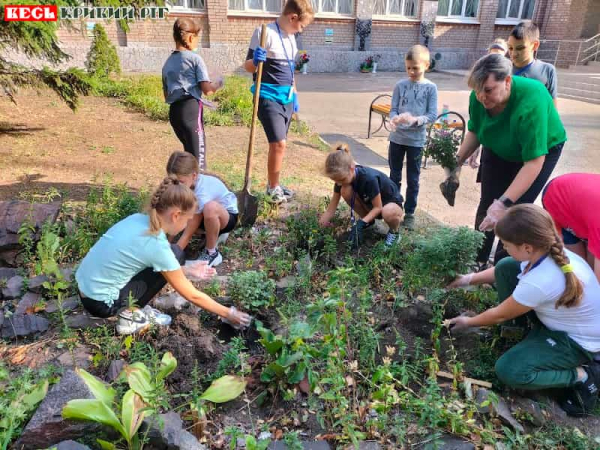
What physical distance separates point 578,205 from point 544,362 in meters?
0.89

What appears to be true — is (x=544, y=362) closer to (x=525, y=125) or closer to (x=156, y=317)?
(x=525, y=125)

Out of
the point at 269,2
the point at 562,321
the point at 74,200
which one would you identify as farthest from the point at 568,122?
the point at 269,2

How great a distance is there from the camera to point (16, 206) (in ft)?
12.4

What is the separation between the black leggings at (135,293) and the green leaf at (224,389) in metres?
0.79

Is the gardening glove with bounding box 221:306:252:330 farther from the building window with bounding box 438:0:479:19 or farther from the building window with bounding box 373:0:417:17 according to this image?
the building window with bounding box 438:0:479:19

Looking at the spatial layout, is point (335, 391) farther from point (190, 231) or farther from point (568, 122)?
point (568, 122)

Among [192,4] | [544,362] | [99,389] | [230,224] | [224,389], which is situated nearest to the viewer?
[99,389]

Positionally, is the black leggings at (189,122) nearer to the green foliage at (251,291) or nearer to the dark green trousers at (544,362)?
the green foliage at (251,291)

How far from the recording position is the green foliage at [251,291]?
3123mm

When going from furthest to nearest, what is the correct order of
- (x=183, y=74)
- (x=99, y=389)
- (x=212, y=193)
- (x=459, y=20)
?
(x=459, y=20) → (x=183, y=74) → (x=212, y=193) → (x=99, y=389)

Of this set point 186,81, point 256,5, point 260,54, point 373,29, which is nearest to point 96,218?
point 186,81

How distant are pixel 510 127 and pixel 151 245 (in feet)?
7.76

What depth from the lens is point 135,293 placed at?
2.85 meters

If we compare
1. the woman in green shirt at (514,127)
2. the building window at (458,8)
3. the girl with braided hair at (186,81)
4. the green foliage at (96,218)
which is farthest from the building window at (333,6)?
the woman in green shirt at (514,127)
